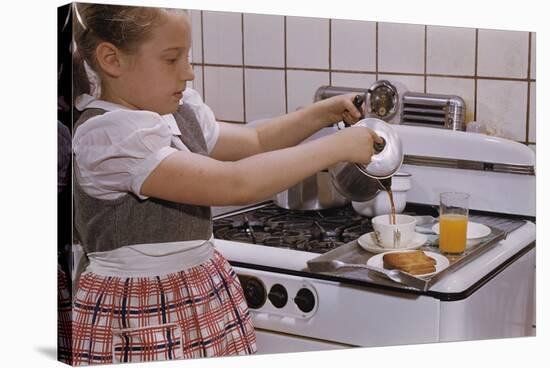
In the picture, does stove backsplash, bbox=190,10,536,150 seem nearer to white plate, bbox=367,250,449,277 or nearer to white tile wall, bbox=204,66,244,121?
white tile wall, bbox=204,66,244,121

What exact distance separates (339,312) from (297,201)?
1.02 feet

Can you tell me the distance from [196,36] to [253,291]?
0.61m

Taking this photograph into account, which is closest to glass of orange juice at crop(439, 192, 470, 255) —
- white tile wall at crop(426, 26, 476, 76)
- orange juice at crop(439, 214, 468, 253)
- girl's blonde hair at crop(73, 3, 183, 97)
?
orange juice at crop(439, 214, 468, 253)

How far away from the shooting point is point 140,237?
247 centimetres

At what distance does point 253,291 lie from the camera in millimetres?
2680

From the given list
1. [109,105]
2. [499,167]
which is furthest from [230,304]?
[499,167]

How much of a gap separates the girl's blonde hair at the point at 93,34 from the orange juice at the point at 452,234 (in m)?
0.92

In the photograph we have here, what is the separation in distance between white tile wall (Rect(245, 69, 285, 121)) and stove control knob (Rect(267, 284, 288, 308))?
16.1 inches

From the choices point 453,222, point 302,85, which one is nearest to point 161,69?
point 302,85

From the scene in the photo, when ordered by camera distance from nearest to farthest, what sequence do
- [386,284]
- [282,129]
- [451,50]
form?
[386,284] < [282,129] < [451,50]

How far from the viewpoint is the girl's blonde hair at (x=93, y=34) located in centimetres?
240

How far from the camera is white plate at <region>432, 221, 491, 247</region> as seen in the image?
2.84m

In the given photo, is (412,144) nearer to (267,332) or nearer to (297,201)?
(297,201)

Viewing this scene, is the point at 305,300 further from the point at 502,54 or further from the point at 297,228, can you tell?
the point at 502,54
